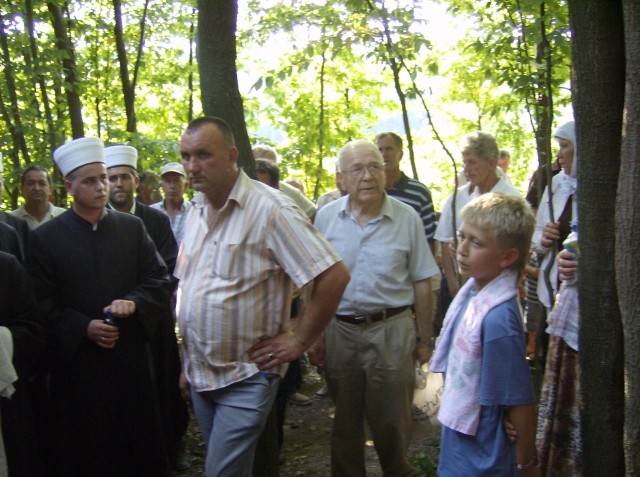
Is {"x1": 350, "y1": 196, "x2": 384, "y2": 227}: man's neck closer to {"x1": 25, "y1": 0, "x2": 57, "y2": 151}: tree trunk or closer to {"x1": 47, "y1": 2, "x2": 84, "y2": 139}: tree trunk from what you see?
{"x1": 25, "y1": 0, "x2": 57, "y2": 151}: tree trunk

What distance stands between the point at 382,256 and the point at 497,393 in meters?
1.75

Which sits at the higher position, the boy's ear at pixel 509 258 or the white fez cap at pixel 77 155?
the white fez cap at pixel 77 155

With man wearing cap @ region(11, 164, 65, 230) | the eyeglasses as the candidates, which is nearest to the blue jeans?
the eyeglasses

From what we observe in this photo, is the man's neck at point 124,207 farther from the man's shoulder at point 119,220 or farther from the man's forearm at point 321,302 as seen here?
the man's forearm at point 321,302

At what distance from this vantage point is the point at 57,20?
33.0 ft

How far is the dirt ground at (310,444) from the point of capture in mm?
5281

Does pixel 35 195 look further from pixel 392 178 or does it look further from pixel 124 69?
pixel 124 69

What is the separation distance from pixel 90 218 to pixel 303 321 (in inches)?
61.6

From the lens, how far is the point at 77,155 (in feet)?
13.6

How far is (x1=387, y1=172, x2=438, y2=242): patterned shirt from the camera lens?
5.91 metres

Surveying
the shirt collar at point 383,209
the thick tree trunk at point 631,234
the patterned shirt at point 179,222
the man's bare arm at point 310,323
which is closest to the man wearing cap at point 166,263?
the patterned shirt at point 179,222

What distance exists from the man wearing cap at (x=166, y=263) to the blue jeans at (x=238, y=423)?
1.97 m

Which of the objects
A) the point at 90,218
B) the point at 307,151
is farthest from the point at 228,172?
Answer: the point at 307,151

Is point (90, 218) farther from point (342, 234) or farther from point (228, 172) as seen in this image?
point (342, 234)
